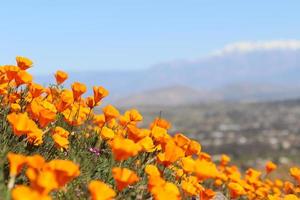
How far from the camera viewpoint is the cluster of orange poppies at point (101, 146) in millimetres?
3297

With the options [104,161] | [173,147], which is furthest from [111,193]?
[104,161]

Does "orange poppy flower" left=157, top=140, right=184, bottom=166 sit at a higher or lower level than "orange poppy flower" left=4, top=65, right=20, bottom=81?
lower

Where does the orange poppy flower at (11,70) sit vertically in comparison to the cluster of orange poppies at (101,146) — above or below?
above

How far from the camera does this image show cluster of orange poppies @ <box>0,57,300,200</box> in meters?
3.30

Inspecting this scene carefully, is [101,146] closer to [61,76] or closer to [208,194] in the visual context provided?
[61,76]

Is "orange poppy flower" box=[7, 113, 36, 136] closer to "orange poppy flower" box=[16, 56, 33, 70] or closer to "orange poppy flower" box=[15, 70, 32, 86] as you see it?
"orange poppy flower" box=[15, 70, 32, 86]

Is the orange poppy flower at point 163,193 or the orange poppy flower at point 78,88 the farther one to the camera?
the orange poppy flower at point 78,88

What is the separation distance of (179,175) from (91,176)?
1.34m

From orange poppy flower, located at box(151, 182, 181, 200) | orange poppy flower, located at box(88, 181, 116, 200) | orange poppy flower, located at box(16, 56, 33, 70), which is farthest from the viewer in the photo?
orange poppy flower, located at box(16, 56, 33, 70)

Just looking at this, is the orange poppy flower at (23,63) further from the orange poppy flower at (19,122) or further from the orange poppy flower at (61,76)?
the orange poppy flower at (19,122)

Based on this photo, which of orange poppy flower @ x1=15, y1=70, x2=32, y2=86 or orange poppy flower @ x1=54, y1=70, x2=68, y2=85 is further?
orange poppy flower @ x1=54, y1=70, x2=68, y2=85

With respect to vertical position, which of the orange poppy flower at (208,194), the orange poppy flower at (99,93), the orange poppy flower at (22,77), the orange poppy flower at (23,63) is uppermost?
the orange poppy flower at (23,63)

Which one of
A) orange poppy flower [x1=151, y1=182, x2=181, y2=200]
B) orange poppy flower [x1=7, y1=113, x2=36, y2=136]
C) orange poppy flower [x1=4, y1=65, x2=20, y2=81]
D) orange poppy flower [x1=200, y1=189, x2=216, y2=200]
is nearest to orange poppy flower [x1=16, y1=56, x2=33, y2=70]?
orange poppy flower [x1=4, y1=65, x2=20, y2=81]

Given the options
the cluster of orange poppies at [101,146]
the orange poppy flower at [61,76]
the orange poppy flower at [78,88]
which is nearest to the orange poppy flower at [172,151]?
the cluster of orange poppies at [101,146]
